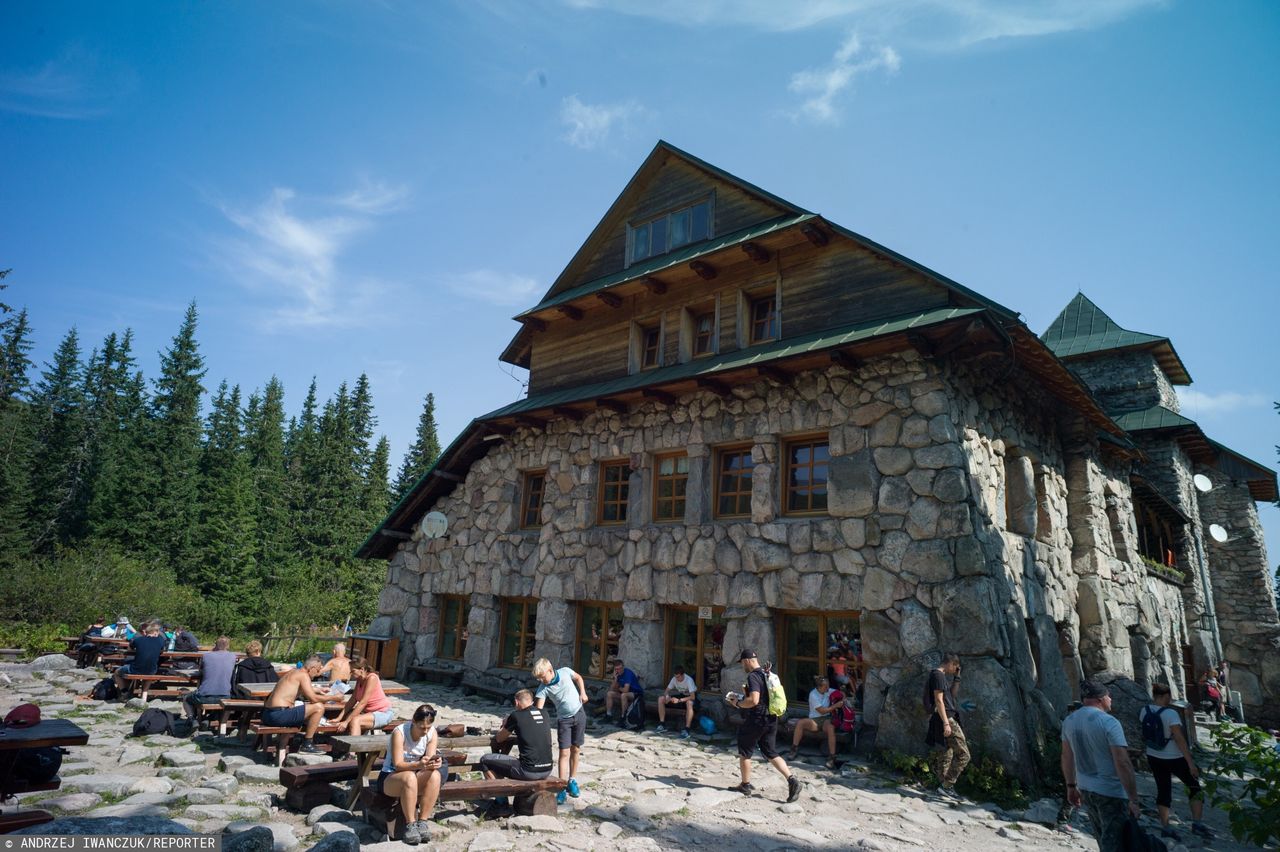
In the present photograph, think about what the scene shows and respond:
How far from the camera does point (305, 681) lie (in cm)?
794

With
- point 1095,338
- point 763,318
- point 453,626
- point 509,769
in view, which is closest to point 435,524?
point 453,626

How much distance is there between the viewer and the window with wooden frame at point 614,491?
1323 centimetres

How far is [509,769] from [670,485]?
680 centimetres

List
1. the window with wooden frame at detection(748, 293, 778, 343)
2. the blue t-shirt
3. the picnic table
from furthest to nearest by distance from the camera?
the window with wooden frame at detection(748, 293, 778, 343) → the blue t-shirt → the picnic table

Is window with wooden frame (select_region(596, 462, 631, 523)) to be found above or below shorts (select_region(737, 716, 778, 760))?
above

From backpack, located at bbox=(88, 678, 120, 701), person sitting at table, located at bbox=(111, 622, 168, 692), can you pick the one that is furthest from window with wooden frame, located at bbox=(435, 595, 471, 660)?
backpack, located at bbox=(88, 678, 120, 701)

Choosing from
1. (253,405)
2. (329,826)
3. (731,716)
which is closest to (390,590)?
(731,716)

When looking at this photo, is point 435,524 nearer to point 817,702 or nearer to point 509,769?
point 817,702

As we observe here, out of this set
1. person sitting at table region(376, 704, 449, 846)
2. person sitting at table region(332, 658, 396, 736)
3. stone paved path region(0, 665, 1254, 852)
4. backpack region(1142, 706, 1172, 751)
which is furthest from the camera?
person sitting at table region(332, 658, 396, 736)

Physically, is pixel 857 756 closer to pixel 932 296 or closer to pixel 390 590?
pixel 932 296

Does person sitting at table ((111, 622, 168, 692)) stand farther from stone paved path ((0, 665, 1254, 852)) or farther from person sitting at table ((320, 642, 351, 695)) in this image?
person sitting at table ((320, 642, 351, 695))

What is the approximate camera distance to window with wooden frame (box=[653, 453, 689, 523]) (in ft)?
40.4

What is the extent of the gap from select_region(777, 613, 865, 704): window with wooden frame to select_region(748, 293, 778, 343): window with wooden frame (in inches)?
195

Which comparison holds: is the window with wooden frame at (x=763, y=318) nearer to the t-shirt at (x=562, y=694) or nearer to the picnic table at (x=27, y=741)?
the t-shirt at (x=562, y=694)
